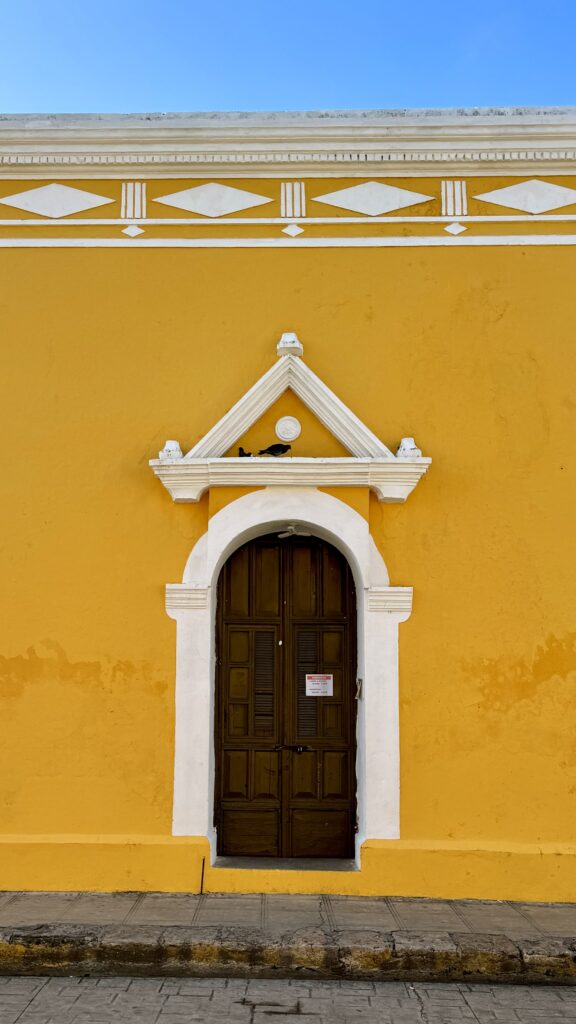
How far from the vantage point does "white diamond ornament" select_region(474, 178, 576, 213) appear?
20.9 feet

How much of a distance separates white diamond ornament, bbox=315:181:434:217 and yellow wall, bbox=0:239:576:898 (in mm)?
345

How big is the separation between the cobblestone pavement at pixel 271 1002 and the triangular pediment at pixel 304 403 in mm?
3161

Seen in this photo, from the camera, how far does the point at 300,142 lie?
20.9 ft

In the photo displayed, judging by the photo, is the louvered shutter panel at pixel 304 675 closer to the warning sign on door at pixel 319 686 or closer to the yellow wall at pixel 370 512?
the warning sign on door at pixel 319 686

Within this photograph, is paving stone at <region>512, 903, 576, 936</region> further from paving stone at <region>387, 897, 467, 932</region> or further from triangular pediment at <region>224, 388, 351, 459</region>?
triangular pediment at <region>224, 388, 351, 459</region>

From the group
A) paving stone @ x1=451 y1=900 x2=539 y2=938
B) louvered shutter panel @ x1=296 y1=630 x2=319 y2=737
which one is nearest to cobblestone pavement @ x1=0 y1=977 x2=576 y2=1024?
paving stone @ x1=451 y1=900 x2=539 y2=938

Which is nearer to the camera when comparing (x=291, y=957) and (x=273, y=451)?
(x=291, y=957)

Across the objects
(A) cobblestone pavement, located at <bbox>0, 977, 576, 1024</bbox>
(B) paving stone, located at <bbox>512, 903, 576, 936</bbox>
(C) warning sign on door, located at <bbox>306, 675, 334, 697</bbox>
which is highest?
(C) warning sign on door, located at <bbox>306, 675, 334, 697</bbox>

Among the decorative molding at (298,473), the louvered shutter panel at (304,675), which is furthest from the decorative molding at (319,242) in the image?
the louvered shutter panel at (304,675)

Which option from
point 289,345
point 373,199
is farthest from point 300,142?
point 289,345

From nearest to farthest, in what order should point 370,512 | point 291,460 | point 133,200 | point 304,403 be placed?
1. point 291,460
2. point 370,512
3. point 304,403
4. point 133,200

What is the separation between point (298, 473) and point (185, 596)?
3.69ft

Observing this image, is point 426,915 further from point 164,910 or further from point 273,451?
point 273,451

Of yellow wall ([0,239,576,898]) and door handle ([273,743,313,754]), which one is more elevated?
yellow wall ([0,239,576,898])
